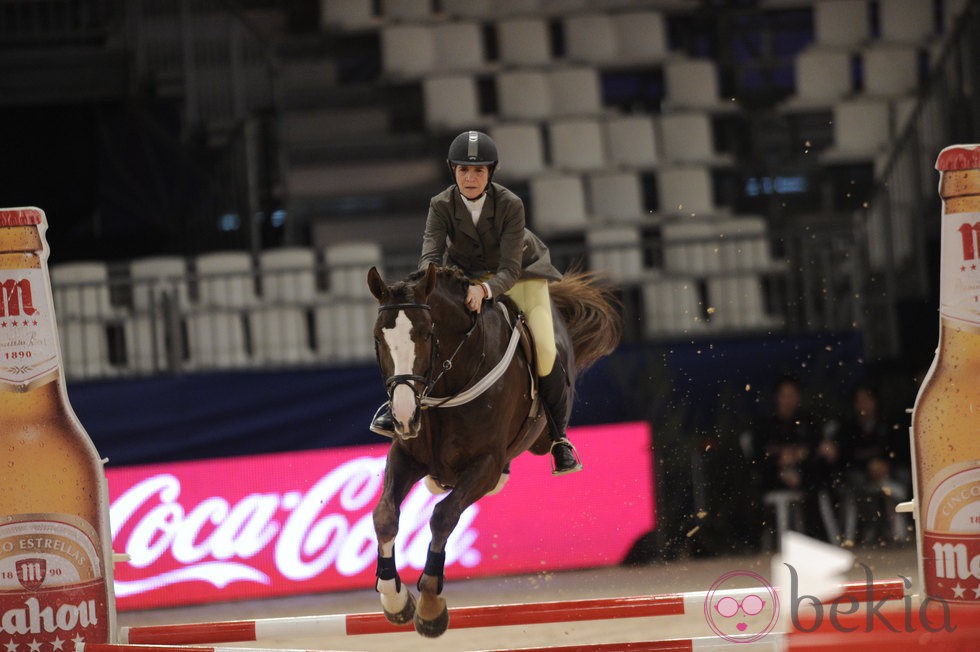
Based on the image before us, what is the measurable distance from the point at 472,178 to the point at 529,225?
16.6ft

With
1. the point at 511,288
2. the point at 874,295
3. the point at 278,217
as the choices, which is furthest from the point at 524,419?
the point at 278,217

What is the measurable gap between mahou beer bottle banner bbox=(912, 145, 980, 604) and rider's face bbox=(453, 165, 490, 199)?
1511 millimetres

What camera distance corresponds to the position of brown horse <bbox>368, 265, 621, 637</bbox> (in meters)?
3.60

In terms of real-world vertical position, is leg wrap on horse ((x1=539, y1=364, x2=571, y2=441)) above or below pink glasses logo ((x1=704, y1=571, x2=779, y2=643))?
above

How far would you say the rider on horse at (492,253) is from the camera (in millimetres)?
3988

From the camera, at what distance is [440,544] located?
3.74 metres

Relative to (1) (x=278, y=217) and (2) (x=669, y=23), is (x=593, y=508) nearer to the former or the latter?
(1) (x=278, y=217)

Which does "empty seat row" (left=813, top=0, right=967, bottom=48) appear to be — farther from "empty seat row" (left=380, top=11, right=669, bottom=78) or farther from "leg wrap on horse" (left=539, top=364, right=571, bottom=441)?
"leg wrap on horse" (left=539, top=364, right=571, bottom=441)

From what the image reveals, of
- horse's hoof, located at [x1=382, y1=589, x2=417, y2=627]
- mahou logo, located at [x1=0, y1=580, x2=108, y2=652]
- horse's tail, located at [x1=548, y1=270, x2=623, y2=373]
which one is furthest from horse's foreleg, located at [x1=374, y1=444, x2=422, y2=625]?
horse's tail, located at [x1=548, y1=270, x2=623, y2=373]

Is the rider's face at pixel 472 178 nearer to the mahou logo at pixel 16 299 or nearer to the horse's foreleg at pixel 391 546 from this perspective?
the horse's foreleg at pixel 391 546

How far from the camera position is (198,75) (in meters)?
9.57

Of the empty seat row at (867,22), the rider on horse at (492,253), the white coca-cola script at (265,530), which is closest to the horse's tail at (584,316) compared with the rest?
the rider on horse at (492,253)

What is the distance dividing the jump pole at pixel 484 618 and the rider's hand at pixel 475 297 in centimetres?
102

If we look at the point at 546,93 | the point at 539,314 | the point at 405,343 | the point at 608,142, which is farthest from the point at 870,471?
the point at 405,343
